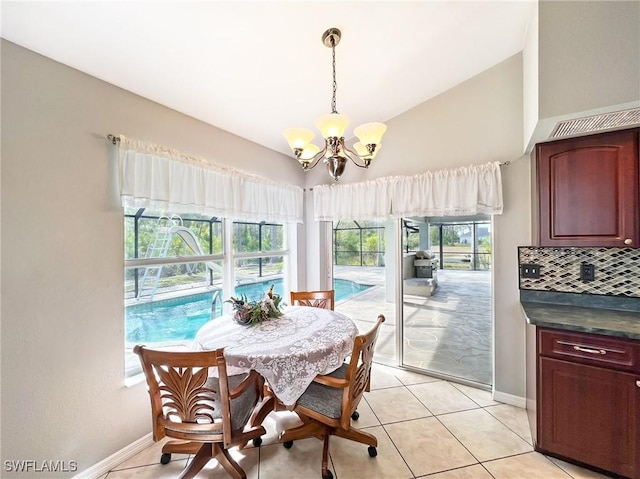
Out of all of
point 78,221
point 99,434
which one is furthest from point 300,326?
point 78,221

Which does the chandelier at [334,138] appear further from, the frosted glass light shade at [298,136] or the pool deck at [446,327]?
the pool deck at [446,327]

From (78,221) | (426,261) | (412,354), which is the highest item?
(78,221)

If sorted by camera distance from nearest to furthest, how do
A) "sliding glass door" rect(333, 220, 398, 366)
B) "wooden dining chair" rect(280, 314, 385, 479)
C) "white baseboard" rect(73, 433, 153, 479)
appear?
1. "wooden dining chair" rect(280, 314, 385, 479)
2. "white baseboard" rect(73, 433, 153, 479)
3. "sliding glass door" rect(333, 220, 398, 366)

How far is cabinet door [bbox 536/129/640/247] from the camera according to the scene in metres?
1.76

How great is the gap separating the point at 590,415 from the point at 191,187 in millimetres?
3145

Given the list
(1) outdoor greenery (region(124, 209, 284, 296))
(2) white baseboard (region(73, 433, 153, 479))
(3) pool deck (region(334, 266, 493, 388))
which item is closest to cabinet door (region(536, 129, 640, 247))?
(3) pool deck (region(334, 266, 493, 388))

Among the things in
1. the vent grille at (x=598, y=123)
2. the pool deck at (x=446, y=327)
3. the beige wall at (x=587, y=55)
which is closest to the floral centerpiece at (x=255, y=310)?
the pool deck at (x=446, y=327)

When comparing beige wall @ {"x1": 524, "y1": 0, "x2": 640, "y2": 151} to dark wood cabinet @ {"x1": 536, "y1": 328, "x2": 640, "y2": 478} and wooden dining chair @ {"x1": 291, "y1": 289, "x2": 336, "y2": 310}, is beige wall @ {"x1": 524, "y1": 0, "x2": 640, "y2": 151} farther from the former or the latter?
wooden dining chair @ {"x1": 291, "y1": 289, "x2": 336, "y2": 310}

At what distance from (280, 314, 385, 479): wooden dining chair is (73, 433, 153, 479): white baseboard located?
102 centimetres

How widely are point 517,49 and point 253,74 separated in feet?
7.22

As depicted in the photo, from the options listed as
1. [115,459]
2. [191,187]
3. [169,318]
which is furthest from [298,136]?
[115,459]

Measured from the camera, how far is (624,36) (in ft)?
4.73

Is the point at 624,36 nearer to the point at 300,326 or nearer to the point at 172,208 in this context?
the point at 300,326

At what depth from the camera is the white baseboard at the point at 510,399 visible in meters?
2.35
